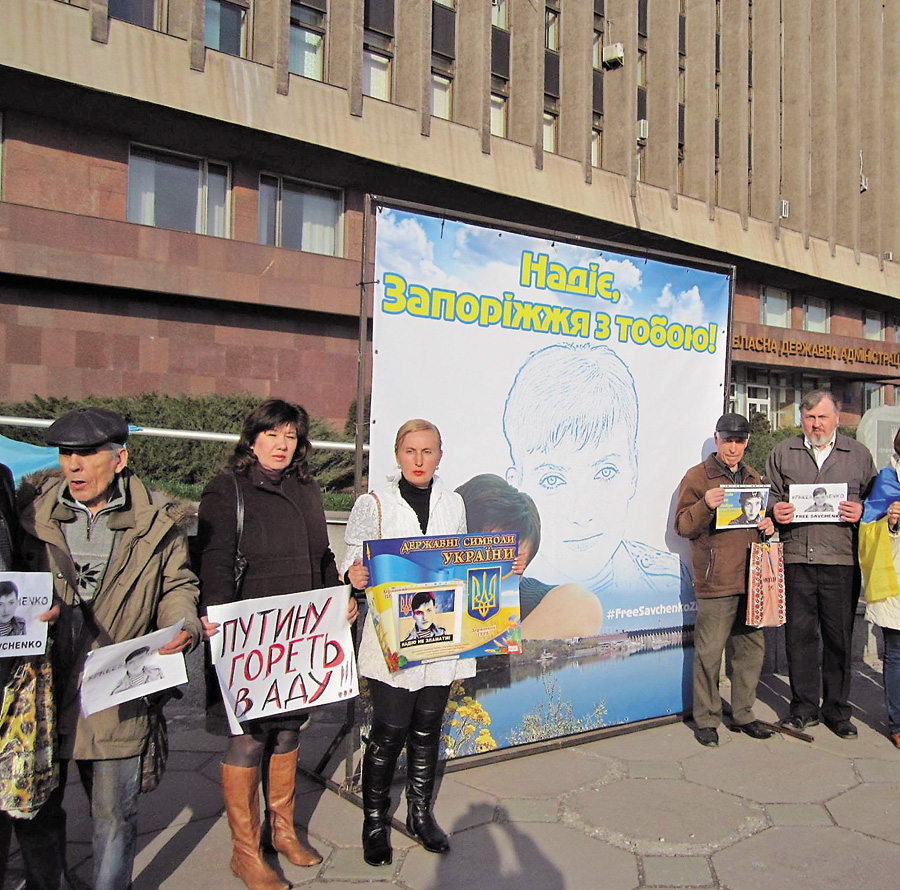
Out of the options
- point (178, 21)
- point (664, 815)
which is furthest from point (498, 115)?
point (664, 815)

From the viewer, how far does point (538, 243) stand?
489 cm

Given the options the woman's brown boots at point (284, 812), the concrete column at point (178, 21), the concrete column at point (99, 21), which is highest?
the concrete column at point (178, 21)

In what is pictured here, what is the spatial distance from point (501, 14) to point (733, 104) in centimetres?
1151

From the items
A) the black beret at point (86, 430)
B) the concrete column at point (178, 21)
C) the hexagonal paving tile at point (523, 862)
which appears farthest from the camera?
the concrete column at point (178, 21)

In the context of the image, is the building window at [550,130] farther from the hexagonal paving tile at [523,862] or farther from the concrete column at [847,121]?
the hexagonal paving tile at [523,862]

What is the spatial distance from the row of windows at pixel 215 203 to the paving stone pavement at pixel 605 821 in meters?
16.0

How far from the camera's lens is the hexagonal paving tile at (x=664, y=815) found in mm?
3834

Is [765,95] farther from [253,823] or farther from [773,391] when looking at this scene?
[253,823]

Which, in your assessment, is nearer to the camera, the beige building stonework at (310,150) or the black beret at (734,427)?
the black beret at (734,427)

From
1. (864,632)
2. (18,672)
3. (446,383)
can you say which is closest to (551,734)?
(446,383)

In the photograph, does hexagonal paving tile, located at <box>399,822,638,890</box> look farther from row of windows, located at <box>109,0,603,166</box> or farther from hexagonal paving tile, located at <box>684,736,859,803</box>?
row of windows, located at <box>109,0,603,166</box>

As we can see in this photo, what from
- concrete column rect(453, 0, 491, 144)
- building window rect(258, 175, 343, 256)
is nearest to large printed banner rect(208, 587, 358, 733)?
building window rect(258, 175, 343, 256)

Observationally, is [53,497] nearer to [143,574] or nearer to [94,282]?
[143,574]

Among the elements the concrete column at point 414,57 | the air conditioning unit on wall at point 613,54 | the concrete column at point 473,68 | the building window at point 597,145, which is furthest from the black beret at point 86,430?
the air conditioning unit on wall at point 613,54
